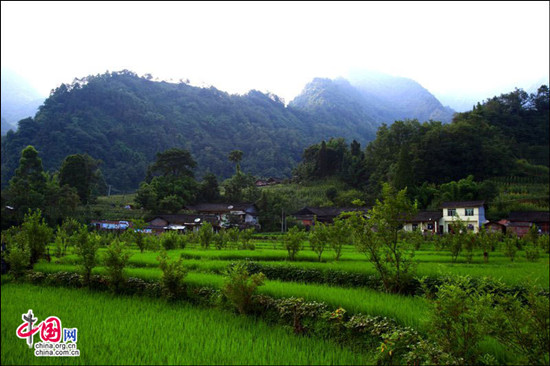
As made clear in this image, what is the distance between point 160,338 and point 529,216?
144 ft

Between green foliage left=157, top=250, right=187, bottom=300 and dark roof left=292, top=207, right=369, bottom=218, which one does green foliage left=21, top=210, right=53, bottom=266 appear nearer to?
green foliage left=157, top=250, right=187, bottom=300

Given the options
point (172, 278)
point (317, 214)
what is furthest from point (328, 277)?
point (317, 214)

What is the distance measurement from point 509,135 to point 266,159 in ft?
207

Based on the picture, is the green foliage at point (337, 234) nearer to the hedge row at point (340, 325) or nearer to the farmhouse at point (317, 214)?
the hedge row at point (340, 325)

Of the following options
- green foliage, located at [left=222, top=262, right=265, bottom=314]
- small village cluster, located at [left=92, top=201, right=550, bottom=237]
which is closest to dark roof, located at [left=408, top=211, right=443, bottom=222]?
small village cluster, located at [left=92, top=201, right=550, bottom=237]

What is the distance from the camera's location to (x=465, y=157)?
5675 cm

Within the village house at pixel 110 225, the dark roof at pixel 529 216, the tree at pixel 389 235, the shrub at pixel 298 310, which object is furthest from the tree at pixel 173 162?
the shrub at pixel 298 310

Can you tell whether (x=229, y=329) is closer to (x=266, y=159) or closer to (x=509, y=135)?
(x=509, y=135)

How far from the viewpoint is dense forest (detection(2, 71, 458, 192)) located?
86.7 meters

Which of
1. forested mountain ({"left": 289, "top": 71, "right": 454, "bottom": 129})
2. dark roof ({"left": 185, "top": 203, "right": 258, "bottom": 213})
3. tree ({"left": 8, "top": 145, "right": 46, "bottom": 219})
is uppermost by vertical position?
forested mountain ({"left": 289, "top": 71, "right": 454, "bottom": 129})

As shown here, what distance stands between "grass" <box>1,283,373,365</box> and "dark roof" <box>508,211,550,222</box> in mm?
40860

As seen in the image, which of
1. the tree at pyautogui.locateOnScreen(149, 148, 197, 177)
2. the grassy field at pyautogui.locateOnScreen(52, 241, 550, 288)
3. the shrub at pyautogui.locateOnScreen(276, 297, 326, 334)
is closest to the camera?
the shrub at pyautogui.locateOnScreen(276, 297, 326, 334)

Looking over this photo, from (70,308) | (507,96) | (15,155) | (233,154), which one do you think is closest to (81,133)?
(15,155)

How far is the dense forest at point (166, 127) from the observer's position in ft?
284
